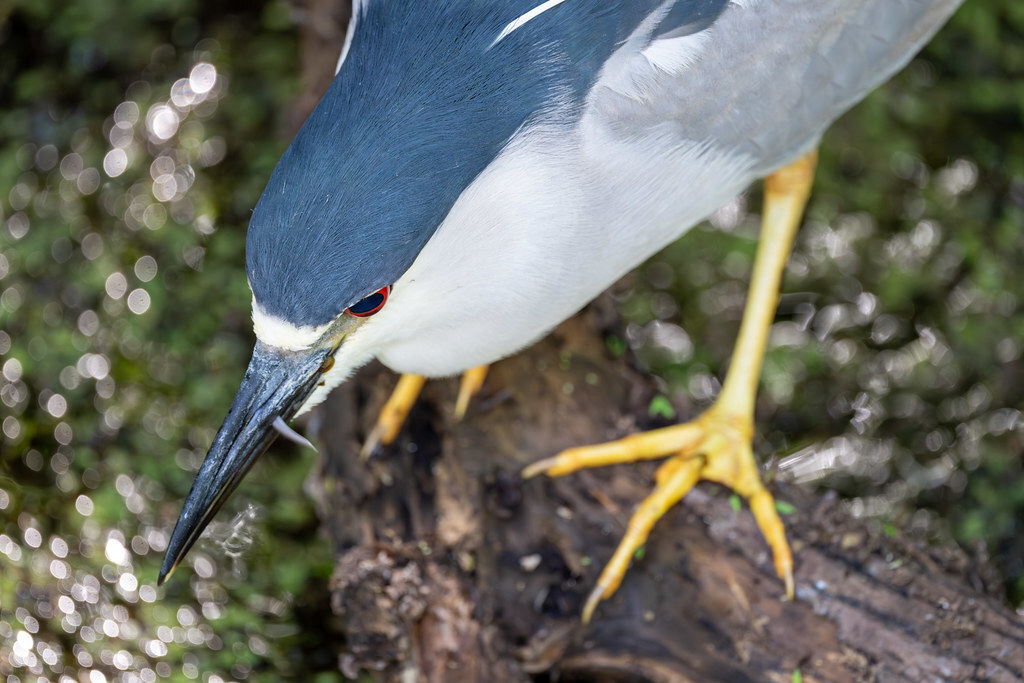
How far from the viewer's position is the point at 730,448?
192 centimetres

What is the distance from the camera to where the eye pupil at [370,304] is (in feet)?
4.60

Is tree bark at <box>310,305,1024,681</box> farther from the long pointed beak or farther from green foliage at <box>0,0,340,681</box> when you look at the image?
green foliage at <box>0,0,340,681</box>

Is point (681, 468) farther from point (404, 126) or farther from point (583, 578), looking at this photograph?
point (404, 126)

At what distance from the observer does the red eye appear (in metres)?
1.40

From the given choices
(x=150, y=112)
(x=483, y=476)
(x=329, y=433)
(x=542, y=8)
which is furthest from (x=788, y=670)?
(x=150, y=112)

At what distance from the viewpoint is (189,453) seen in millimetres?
2648

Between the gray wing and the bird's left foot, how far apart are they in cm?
66

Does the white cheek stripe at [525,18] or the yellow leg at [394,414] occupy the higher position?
the white cheek stripe at [525,18]

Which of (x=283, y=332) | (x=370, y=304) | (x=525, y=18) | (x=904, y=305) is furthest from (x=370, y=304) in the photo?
(x=904, y=305)

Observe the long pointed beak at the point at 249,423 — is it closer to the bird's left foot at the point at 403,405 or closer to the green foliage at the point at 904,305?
the bird's left foot at the point at 403,405

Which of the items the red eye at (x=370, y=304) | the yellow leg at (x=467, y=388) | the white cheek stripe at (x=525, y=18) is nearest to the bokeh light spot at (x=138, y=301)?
the yellow leg at (x=467, y=388)

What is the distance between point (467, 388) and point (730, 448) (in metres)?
0.58

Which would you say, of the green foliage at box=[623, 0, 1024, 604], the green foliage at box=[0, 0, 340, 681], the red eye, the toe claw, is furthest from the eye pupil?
the green foliage at box=[623, 0, 1024, 604]

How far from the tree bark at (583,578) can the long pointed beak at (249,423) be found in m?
0.33
